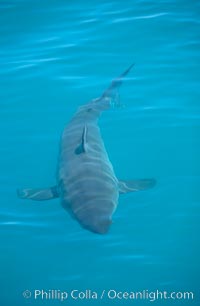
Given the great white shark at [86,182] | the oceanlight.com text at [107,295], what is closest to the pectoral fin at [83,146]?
the great white shark at [86,182]

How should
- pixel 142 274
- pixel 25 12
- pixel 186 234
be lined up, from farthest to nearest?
pixel 25 12, pixel 186 234, pixel 142 274

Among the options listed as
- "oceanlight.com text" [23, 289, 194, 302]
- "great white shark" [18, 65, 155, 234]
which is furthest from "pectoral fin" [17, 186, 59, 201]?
"oceanlight.com text" [23, 289, 194, 302]

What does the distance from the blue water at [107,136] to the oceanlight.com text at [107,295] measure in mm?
52

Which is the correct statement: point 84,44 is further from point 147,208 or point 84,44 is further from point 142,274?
point 142,274

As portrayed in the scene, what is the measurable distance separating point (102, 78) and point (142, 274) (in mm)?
5190

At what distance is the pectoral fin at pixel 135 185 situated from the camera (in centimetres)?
762

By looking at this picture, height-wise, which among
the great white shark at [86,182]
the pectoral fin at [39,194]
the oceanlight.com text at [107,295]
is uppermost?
the great white shark at [86,182]

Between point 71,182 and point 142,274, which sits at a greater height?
point 71,182

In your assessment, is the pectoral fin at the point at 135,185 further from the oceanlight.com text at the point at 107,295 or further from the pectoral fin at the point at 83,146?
the oceanlight.com text at the point at 107,295

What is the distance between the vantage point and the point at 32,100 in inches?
416

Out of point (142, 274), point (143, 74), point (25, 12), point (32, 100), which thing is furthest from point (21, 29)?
point (142, 274)

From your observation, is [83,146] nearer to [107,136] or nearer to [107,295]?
[107,136]

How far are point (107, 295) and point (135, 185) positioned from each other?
6.18 feet

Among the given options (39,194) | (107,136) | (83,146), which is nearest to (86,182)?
(83,146)
